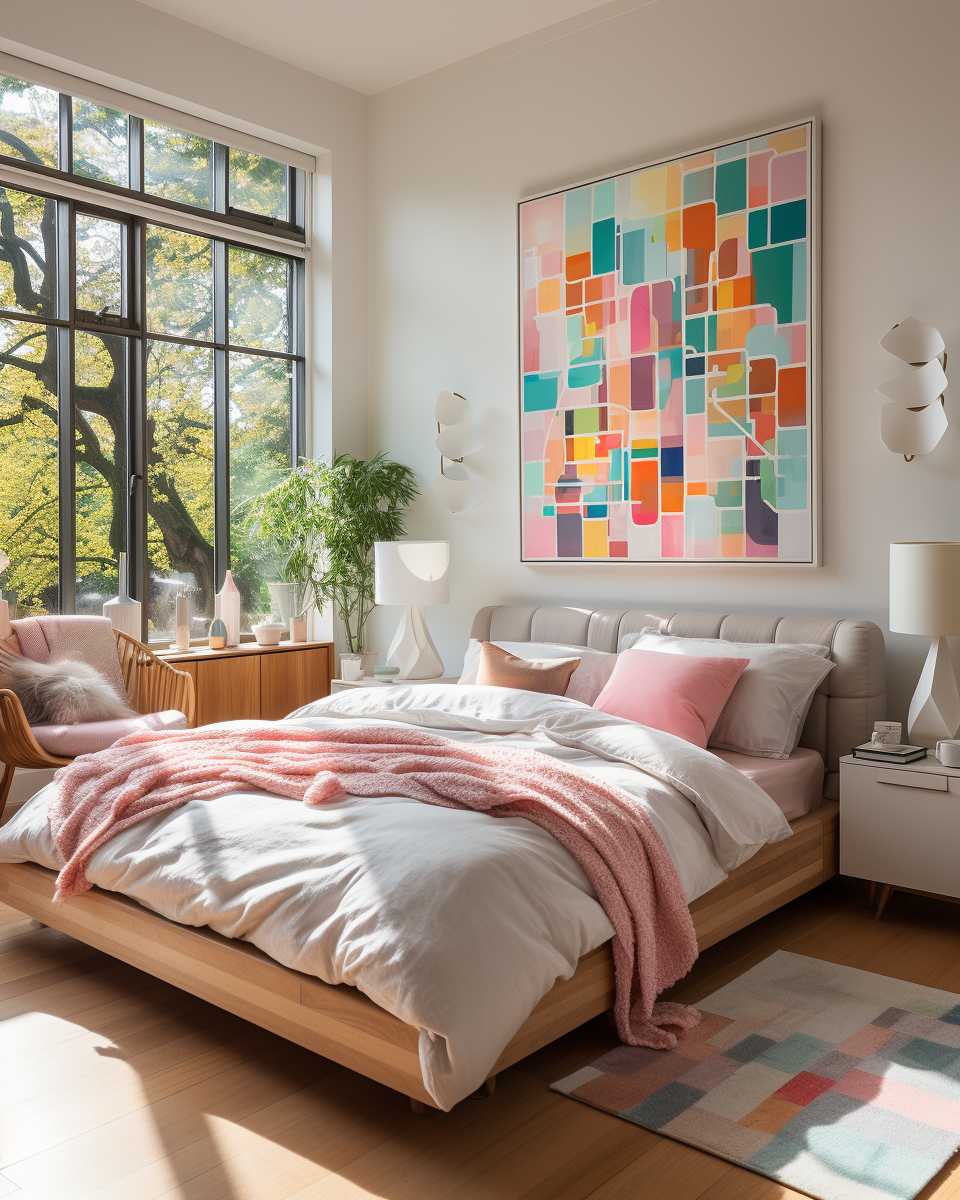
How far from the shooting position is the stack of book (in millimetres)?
3324

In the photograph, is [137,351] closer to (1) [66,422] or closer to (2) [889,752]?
(1) [66,422]

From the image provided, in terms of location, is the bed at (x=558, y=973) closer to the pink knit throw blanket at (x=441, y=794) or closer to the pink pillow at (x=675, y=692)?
the pink knit throw blanket at (x=441, y=794)

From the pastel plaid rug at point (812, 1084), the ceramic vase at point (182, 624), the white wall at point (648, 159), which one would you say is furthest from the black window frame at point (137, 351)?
the pastel plaid rug at point (812, 1084)

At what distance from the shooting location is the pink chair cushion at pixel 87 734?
4012 millimetres

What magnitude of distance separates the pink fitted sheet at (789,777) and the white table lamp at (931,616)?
36 centimetres

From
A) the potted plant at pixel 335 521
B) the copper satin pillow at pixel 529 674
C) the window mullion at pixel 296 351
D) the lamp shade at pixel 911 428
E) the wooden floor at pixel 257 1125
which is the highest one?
the window mullion at pixel 296 351

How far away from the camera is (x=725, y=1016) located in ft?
8.57

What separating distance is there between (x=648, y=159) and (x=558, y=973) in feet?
12.0

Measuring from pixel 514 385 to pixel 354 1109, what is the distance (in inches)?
141

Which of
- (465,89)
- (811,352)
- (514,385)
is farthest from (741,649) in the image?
(465,89)

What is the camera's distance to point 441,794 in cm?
Result: 263

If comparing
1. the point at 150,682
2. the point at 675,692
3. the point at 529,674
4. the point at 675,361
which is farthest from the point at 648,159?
the point at 150,682

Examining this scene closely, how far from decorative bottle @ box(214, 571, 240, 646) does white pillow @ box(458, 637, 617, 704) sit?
1465 millimetres

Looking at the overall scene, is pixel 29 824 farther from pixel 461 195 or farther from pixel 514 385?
pixel 461 195
